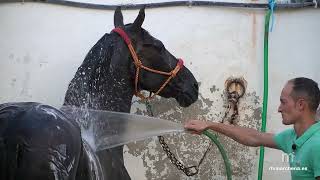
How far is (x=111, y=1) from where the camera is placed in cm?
447

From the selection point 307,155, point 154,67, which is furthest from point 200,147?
point 307,155

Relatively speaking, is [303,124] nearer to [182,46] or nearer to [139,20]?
[139,20]

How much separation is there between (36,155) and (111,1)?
2.86 meters

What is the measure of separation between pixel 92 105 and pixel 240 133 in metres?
0.92

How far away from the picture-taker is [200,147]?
441 centimetres

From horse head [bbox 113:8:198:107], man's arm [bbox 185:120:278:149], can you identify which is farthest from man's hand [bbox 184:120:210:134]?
horse head [bbox 113:8:198:107]

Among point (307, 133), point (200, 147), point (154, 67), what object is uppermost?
point (154, 67)

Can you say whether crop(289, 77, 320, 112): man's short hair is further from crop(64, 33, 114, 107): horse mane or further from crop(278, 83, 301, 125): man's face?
crop(64, 33, 114, 107): horse mane

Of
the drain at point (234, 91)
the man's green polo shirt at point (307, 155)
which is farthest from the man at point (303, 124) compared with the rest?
the drain at point (234, 91)

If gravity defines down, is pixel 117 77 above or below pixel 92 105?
above

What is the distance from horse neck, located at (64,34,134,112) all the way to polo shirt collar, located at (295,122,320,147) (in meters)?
1.20

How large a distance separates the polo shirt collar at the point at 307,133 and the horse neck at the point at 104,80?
1199 mm

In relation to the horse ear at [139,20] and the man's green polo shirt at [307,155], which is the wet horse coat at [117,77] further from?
the man's green polo shirt at [307,155]

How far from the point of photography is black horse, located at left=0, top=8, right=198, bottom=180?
1807mm
